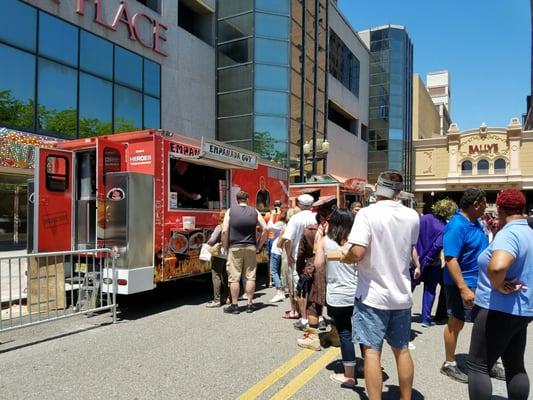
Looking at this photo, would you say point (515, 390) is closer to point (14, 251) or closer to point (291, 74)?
point (14, 251)

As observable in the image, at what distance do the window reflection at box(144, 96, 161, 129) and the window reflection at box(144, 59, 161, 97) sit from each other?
0.29m

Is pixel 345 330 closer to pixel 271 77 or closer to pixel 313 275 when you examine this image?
pixel 313 275

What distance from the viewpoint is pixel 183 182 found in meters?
7.38

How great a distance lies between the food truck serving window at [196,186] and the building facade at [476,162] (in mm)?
49560

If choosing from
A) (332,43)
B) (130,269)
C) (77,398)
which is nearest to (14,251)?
(130,269)

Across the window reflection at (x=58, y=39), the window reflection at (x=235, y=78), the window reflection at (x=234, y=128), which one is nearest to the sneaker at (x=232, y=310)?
the window reflection at (x=58, y=39)

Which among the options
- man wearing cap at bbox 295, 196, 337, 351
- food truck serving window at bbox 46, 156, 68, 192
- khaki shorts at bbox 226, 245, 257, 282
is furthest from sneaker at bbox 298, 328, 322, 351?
food truck serving window at bbox 46, 156, 68, 192

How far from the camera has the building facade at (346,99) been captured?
32031 mm

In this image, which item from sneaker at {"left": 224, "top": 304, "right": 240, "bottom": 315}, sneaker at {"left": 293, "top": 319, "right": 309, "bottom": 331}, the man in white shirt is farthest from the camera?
sneaker at {"left": 224, "top": 304, "right": 240, "bottom": 315}

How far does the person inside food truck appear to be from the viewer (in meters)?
7.14

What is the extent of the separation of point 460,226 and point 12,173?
1361 centimetres

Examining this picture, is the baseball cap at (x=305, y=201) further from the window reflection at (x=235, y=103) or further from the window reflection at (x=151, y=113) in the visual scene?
the window reflection at (x=235, y=103)

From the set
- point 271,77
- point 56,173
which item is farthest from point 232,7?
point 56,173

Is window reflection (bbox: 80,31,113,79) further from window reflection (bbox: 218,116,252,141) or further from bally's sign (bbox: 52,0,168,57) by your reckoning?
window reflection (bbox: 218,116,252,141)
